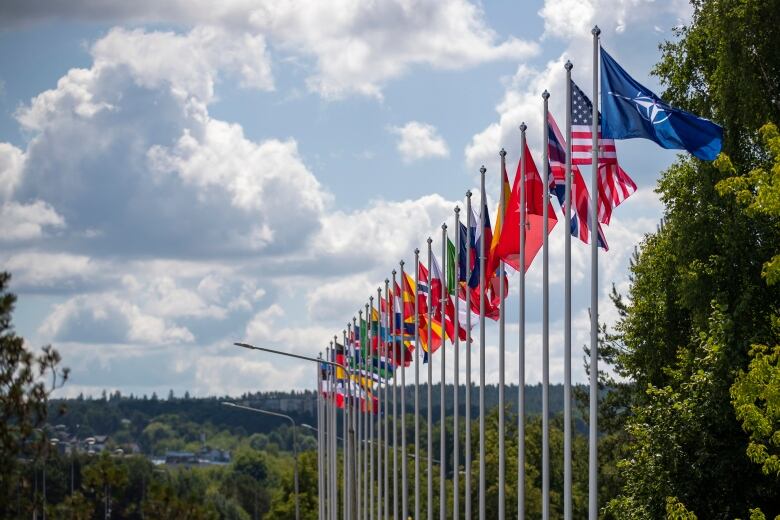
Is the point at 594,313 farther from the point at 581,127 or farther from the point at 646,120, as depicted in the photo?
the point at 581,127

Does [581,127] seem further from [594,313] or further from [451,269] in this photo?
[451,269]

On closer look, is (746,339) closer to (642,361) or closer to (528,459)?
(642,361)

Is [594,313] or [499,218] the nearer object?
[594,313]

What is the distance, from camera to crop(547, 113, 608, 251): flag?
3116 cm

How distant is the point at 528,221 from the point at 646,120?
20.9 ft

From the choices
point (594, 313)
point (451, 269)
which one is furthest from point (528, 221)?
point (451, 269)

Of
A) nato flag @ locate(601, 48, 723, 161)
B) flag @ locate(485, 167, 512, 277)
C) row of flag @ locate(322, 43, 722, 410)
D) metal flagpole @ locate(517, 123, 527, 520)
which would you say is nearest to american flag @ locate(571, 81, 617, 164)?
row of flag @ locate(322, 43, 722, 410)

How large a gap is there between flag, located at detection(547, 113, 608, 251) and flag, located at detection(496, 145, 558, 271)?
0.54m

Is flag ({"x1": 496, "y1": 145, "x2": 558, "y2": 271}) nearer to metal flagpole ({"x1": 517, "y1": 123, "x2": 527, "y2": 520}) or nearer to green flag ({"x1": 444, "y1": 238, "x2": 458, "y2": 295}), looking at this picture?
metal flagpole ({"x1": 517, "y1": 123, "x2": 527, "y2": 520})

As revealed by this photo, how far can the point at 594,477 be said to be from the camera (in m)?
27.9

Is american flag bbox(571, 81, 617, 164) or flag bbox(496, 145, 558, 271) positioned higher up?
american flag bbox(571, 81, 617, 164)

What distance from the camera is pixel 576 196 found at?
3142 centimetres

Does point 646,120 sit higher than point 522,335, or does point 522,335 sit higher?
point 646,120

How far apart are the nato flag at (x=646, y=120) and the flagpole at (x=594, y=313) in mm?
188
